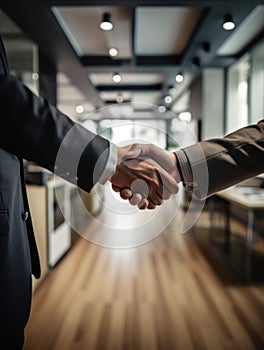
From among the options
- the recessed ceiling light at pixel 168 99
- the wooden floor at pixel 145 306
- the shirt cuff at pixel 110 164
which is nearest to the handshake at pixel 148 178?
A: the shirt cuff at pixel 110 164

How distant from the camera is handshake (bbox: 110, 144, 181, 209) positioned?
948 millimetres

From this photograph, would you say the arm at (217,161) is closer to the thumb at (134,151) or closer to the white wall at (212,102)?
the thumb at (134,151)

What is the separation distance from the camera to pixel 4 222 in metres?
0.70

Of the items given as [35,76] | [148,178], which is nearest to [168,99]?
[35,76]

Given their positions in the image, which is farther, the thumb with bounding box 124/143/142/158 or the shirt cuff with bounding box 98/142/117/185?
the thumb with bounding box 124/143/142/158

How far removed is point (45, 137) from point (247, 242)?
295 cm

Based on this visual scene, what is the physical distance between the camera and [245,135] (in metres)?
0.96

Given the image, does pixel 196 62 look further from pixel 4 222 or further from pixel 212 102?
pixel 4 222

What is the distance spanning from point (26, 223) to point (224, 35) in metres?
3.33

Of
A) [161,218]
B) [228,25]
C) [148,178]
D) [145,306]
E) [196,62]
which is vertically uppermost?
[196,62]

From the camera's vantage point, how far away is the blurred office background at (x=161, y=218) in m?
1.76

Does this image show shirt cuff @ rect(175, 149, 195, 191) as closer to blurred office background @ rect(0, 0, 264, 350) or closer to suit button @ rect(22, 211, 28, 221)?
blurred office background @ rect(0, 0, 264, 350)

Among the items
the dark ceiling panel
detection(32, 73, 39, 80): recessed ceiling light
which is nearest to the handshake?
the dark ceiling panel

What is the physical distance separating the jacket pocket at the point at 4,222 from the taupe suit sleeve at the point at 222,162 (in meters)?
0.50
